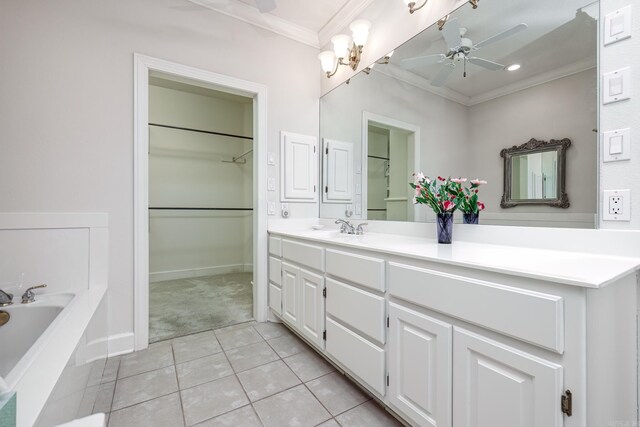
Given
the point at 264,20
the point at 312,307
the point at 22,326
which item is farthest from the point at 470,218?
the point at 22,326

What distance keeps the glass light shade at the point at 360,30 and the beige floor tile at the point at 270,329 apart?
2320mm

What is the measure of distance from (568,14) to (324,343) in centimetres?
194

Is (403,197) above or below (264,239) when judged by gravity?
above

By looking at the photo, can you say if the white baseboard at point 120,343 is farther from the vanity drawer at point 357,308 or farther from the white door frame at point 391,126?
the white door frame at point 391,126

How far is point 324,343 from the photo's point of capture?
5.44ft

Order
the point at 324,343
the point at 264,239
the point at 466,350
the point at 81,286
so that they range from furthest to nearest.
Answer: the point at 264,239 → the point at 81,286 → the point at 324,343 → the point at 466,350

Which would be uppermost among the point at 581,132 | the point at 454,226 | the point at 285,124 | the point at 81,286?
the point at 285,124

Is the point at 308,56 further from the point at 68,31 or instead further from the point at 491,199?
the point at 491,199

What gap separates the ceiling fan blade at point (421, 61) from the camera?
164 cm

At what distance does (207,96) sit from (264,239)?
8.90ft

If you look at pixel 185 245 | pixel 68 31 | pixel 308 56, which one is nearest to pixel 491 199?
pixel 308 56

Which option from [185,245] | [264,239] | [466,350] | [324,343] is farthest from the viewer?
[185,245]

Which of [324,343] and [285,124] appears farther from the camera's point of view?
[285,124]

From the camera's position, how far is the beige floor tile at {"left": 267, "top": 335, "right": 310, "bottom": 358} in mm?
1906
